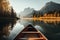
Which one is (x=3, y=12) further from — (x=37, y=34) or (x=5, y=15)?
(x=37, y=34)

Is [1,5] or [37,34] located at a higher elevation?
[1,5]

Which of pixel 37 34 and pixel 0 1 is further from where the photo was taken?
pixel 0 1

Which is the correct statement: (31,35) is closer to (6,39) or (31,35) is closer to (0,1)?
(6,39)

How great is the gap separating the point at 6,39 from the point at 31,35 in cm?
578

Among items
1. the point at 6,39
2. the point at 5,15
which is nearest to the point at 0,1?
the point at 5,15

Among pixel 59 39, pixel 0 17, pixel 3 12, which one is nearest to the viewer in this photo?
pixel 59 39

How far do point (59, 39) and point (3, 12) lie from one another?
98214mm

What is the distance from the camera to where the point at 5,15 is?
401 feet

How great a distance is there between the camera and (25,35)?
2111 centimetres

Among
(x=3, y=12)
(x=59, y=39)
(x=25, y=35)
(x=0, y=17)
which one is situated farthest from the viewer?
(x=3, y=12)

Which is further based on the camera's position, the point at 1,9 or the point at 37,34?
the point at 1,9

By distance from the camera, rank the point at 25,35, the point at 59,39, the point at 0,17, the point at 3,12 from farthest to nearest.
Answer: the point at 3,12 < the point at 0,17 < the point at 59,39 < the point at 25,35

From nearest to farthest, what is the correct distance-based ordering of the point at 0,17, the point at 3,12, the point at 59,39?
Result: the point at 59,39 → the point at 0,17 → the point at 3,12

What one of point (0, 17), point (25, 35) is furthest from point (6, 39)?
point (0, 17)
